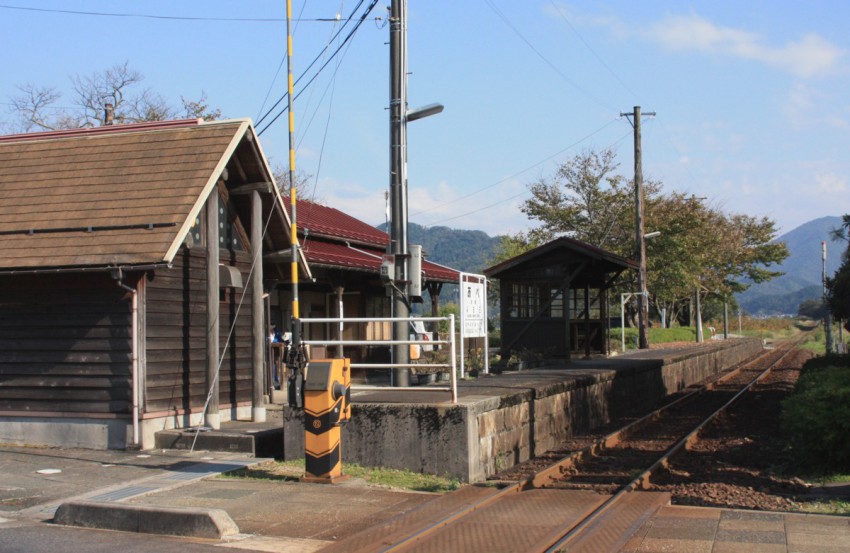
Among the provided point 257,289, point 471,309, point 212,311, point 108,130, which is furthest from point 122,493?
point 471,309

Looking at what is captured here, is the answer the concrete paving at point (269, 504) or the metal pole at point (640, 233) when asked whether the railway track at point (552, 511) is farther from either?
the metal pole at point (640, 233)

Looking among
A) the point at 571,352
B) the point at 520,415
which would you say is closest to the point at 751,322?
the point at 571,352

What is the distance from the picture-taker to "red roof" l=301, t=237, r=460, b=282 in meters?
20.0

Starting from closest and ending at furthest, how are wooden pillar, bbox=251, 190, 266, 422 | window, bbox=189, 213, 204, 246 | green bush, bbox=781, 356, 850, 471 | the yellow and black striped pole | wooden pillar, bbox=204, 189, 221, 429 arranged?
the yellow and black striped pole, green bush, bbox=781, 356, 850, 471, wooden pillar, bbox=204, 189, 221, 429, window, bbox=189, 213, 204, 246, wooden pillar, bbox=251, 190, 266, 422

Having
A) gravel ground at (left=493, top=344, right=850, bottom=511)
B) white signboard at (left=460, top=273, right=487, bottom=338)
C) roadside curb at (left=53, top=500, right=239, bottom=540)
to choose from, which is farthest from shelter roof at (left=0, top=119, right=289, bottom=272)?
gravel ground at (left=493, top=344, right=850, bottom=511)

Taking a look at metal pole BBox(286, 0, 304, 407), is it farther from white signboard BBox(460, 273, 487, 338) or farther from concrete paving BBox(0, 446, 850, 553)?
white signboard BBox(460, 273, 487, 338)

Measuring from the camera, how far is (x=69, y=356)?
12.8m

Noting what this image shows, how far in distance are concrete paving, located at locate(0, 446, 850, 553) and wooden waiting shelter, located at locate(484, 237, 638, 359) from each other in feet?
44.9

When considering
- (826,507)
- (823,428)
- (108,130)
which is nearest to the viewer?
(826,507)

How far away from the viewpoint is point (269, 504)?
28.9 feet

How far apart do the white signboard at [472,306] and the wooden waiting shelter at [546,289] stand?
6275 mm

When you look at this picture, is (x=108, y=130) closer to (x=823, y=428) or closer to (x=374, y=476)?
(x=374, y=476)

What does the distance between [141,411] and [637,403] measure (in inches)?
498

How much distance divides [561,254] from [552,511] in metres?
16.4
